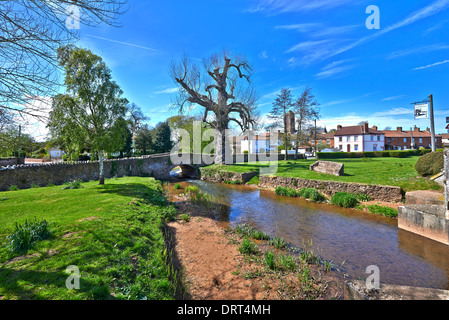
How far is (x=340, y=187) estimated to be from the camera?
47.8ft

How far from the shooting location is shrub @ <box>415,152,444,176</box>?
41.2ft

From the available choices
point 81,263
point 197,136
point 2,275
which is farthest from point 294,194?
point 197,136

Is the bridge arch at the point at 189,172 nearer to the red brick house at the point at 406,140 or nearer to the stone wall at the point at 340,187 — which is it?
the stone wall at the point at 340,187

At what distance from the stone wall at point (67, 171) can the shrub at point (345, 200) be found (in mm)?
22387

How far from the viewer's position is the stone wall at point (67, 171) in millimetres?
14922

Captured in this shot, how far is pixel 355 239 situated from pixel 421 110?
74.3ft

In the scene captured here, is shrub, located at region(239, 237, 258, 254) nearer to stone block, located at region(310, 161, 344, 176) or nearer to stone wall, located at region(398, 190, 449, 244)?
stone wall, located at region(398, 190, 449, 244)

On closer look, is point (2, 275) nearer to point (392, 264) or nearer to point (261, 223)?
point (261, 223)

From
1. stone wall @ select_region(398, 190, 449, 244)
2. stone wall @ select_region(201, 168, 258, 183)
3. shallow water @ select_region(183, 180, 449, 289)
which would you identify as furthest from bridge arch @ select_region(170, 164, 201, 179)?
stone wall @ select_region(398, 190, 449, 244)

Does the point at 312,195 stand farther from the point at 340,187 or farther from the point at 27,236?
the point at 27,236
